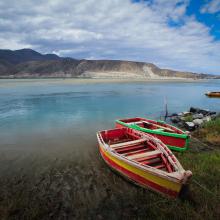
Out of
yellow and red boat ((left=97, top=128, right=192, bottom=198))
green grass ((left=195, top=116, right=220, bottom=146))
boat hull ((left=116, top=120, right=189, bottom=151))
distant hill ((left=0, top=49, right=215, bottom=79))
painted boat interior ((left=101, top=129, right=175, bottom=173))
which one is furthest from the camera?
distant hill ((left=0, top=49, right=215, bottom=79))

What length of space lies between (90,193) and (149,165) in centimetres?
235

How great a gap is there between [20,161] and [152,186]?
6.32m

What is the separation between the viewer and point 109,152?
23.4 feet

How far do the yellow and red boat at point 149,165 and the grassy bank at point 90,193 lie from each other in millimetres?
339

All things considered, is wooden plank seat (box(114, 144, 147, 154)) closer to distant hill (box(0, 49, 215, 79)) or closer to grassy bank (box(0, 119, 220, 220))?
grassy bank (box(0, 119, 220, 220))

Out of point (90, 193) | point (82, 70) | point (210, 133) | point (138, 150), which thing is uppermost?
point (82, 70)

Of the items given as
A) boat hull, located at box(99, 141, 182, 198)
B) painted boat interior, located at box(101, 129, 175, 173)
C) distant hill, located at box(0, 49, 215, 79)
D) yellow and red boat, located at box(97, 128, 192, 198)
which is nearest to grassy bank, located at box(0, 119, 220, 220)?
boat hull, located at box(99, 141, 182, 198)

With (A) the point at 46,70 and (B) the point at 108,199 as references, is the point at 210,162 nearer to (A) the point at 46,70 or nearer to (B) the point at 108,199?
(B) the point at 108,199

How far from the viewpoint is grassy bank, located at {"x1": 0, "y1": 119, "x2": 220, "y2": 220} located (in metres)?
4.88

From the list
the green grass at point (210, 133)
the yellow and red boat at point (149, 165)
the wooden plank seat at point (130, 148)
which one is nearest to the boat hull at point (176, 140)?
the yellow and red boat at point (149, 165)

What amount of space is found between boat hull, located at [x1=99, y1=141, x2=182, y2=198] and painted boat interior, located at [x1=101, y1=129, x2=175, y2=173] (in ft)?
0.83

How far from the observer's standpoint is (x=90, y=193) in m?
5.88

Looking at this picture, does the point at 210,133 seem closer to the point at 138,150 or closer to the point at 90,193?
the point at 138,150

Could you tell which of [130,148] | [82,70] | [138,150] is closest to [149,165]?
[138,150]
